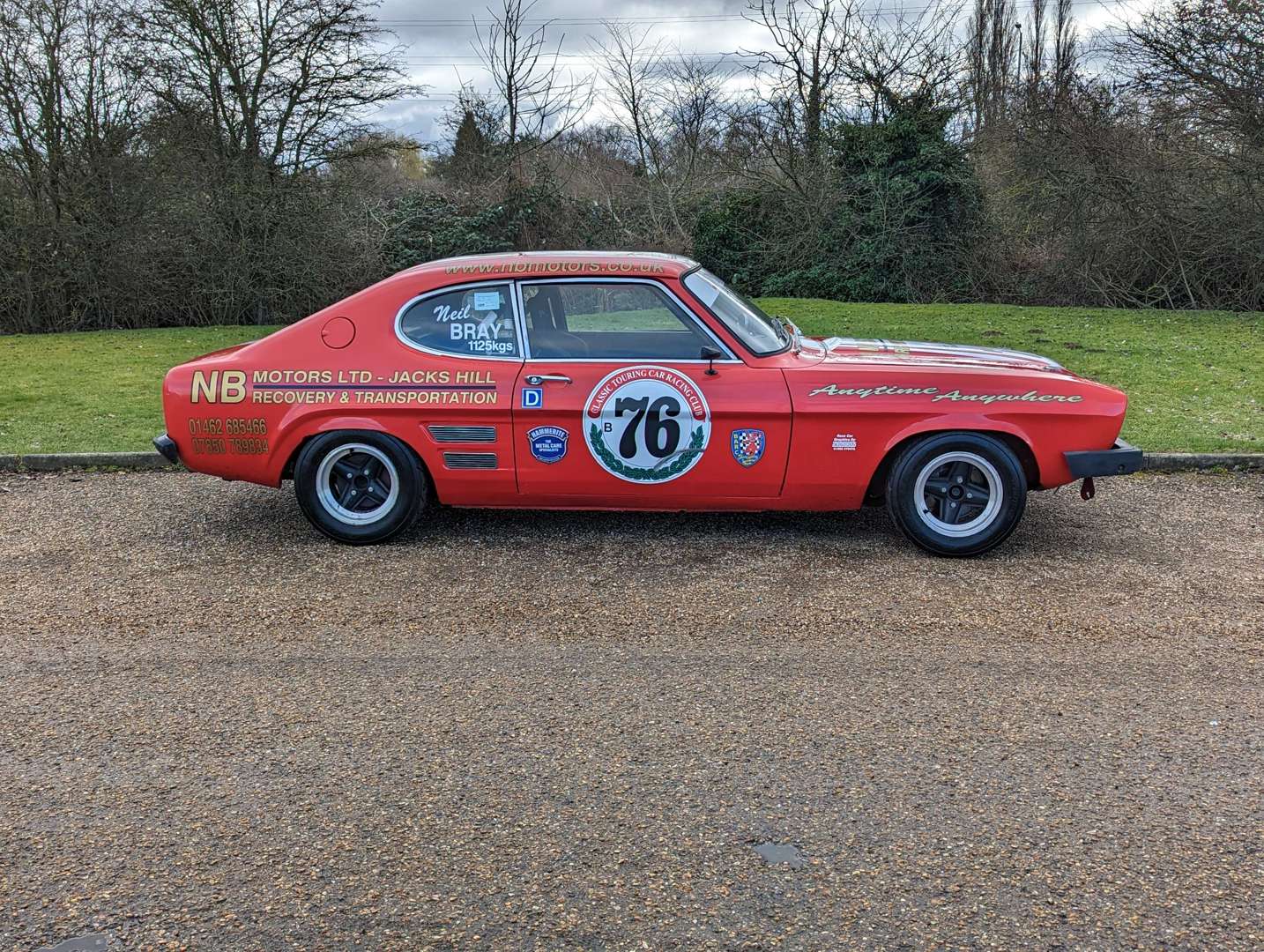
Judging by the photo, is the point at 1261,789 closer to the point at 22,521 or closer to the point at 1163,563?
the point at 1163,563

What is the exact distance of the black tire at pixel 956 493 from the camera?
5.28m

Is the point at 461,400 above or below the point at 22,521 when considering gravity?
above

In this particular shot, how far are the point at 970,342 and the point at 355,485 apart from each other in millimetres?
9051

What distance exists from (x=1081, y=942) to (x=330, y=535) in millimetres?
4265

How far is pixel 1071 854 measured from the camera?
9.45 feet

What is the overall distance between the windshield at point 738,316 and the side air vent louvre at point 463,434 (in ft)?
4.31

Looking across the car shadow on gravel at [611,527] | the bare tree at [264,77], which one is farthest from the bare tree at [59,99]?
the car shadow on gravel at [611,527]

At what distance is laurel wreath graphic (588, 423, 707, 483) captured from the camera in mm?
5352

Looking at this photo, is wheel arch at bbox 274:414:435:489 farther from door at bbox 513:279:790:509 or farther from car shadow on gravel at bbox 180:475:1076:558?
door at bbox 513:279:790:509

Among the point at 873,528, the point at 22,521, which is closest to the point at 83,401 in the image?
the point at 22,521

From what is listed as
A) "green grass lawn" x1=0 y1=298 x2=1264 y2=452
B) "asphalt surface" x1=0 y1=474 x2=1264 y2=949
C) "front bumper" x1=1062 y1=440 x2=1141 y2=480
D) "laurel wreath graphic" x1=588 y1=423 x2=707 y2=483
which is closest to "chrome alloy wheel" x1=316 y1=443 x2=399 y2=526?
"asphalt surface" x1=0 y1=474 x2=1264 y2=949

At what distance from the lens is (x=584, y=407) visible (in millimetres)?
5383

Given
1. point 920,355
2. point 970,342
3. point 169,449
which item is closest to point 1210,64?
point 970,342

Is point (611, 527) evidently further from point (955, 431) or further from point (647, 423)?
point (955, 431)
